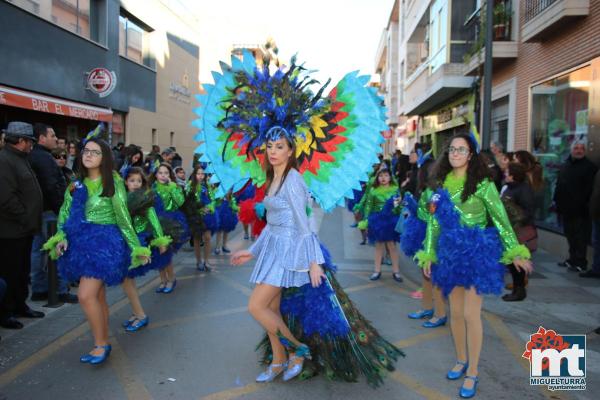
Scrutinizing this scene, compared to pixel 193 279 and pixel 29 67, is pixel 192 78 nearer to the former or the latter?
pixel 29 67

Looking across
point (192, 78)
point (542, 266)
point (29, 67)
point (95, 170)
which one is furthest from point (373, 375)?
point (192, 78)

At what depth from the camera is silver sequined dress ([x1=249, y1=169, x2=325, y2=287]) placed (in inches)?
143

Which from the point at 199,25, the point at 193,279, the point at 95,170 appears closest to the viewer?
the point at 95,170

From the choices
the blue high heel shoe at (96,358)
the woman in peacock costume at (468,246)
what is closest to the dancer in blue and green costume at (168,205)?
the blue high heel shoe at (96,358)

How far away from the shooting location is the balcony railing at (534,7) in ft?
34.3

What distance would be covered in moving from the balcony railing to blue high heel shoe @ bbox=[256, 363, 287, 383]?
31.0ft

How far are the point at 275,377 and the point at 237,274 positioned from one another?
12.9 feet

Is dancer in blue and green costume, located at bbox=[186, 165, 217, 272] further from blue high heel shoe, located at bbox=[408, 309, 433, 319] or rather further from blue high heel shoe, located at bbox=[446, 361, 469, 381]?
blue high heel shoe, located at bbox=[446, 361, 469, 381]

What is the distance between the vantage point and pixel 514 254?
12.2 feet

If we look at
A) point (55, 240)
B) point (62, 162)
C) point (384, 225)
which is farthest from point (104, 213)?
point (384, 225)

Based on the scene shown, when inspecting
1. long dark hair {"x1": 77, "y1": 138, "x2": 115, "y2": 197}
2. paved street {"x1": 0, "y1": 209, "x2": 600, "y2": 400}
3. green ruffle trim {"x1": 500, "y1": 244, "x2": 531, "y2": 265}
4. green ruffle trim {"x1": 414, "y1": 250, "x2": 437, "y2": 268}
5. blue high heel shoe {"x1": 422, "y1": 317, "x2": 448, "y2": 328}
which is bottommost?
paved street {"x1": 0, "y1": 209, "x2": 600, "y2": 400}

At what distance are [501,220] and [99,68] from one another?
13811 millimetres

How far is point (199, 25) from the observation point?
29.3m

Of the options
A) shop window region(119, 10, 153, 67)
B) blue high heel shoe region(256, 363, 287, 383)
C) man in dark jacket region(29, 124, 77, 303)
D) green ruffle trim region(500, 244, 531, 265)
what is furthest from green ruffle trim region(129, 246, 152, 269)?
shop window region(119, 10, 153, 67)
